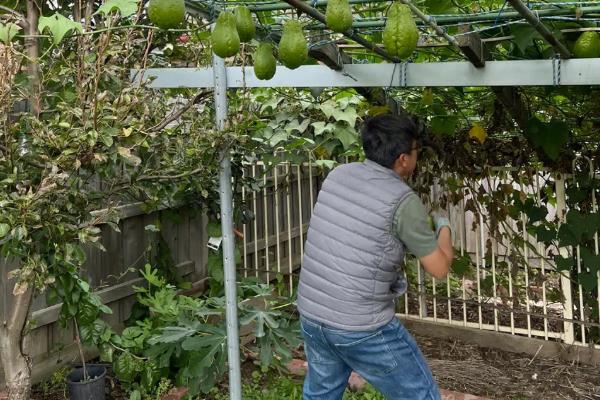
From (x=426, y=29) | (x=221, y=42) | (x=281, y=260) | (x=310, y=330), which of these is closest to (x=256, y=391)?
(x=310, y=330)

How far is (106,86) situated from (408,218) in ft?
5.23

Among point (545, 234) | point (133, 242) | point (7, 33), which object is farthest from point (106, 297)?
point (545, 234)

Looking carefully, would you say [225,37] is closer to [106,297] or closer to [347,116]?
[106,297]

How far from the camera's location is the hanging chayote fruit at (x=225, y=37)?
2.12 metres

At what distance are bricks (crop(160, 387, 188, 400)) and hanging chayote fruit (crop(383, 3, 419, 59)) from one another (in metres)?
2.82

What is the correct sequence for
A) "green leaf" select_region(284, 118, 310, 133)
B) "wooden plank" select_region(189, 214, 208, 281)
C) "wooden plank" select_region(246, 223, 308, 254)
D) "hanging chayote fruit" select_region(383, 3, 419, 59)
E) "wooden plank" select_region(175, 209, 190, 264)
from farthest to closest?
"wooden plank" select_region(246, 223, 308, 254) → "wooden plank" select_region(189, 214, 208, 281) → "wooden plank" select_region(175, 209, 190, 264) → "green leaf" select_region(284, 118, 310, 133) → "hanging chayote fruit" select_region(383, 3, 419, 59)

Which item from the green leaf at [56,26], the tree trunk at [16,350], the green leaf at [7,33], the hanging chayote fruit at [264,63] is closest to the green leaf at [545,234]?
the hanging chayote fruit at [264,63]

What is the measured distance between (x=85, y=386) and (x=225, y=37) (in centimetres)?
247

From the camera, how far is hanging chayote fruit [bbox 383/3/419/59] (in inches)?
81.2

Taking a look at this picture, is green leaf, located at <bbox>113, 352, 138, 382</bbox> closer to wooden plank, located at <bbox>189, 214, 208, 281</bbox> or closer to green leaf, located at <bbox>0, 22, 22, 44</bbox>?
wooden plank, located at <bbox>189, 214, 208, 281</bbox>

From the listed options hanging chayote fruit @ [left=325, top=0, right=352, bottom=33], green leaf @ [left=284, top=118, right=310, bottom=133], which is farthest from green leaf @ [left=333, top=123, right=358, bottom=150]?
hanging chayote fruit @ [left=325, top=0, right=352, bottom=33]

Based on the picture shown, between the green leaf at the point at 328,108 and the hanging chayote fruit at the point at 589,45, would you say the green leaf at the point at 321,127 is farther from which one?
the hanging chayote fruit at the point at 589,45

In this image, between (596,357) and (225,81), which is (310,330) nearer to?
(225,81)

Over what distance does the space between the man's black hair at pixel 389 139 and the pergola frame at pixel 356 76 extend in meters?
0.23
